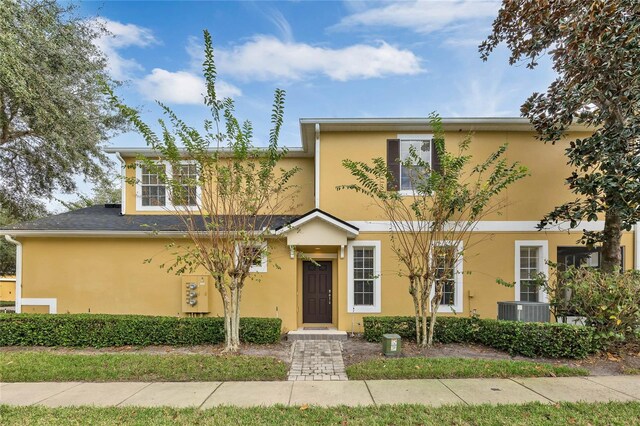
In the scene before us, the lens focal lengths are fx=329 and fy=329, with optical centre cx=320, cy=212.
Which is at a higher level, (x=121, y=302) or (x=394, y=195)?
(x=394, y=195)

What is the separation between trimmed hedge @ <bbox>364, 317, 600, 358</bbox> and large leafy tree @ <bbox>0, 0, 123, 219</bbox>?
393 inches

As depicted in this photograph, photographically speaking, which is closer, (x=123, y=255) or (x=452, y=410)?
(x=452, y=410)

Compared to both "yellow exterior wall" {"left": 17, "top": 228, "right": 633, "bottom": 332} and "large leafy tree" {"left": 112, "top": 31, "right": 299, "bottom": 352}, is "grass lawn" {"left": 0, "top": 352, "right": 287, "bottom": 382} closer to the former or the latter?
"large leafy tree" {"left": 112, "top": 31, "right": 299, "bottom": 352}

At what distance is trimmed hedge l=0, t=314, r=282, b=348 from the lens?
806cm

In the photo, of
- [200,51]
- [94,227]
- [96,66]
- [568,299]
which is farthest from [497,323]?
[96,66]

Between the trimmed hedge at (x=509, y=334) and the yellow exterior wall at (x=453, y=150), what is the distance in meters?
3.24

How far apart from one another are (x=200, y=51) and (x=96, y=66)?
7.86m

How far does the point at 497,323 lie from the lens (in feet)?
25.8

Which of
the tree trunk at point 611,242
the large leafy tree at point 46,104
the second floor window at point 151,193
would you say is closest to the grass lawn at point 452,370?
the tree trunk at point 611,242

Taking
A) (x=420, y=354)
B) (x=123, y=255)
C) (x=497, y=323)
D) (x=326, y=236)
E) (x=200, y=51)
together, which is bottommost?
(x=420, y=354)

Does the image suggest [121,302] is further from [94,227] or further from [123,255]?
[94,227]

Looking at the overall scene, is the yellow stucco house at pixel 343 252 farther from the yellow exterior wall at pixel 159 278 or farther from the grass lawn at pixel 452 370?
the grass lawn at pixel 452 370

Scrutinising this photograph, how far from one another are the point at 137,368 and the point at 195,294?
3.47 m

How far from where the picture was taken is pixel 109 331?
8070mm
